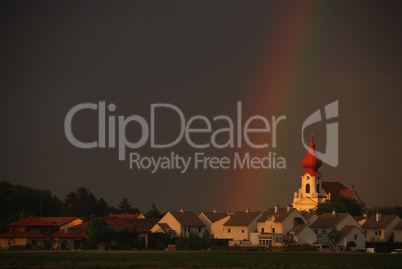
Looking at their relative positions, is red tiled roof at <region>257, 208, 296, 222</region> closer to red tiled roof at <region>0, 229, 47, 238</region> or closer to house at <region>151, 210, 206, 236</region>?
house at <region>151, 210, 206, 236</region>

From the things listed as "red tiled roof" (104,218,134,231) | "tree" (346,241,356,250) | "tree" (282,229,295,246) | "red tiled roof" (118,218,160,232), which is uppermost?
"red tiled roof" (104,218,134,231)

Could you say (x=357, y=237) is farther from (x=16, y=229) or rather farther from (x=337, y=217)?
(x=16, y=229)

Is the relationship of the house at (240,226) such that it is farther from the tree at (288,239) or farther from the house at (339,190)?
the house at (339,190)

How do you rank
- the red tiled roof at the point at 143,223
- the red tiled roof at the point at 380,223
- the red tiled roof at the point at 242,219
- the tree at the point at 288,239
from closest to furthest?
1. the tree at the point at 288,239
2. the red tiled roof at the point at 143,223
3. the red tiled roof at the point at 242,219
4. the red tiled roof at the point at 380,223

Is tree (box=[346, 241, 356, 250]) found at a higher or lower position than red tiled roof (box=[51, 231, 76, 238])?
lower

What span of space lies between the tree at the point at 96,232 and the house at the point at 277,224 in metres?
26.4

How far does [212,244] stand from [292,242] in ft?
38.6

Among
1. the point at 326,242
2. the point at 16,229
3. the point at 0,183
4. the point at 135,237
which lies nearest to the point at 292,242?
the point at 326,242

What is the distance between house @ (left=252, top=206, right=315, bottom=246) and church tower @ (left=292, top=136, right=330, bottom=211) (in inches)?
1390

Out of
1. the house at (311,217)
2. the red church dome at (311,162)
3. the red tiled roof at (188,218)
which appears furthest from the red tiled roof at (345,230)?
the red church dome at (311,162)

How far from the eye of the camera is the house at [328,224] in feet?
372

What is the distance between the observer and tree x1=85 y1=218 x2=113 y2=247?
96125 mm

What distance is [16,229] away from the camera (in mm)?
101688

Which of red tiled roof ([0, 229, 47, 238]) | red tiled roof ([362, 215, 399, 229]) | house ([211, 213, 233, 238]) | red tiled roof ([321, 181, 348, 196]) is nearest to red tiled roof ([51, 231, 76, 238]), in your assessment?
red tiled roof ([0, 229, 47, 238])
